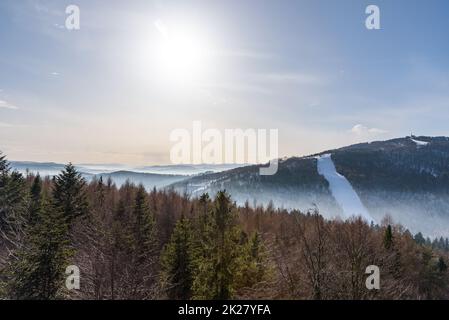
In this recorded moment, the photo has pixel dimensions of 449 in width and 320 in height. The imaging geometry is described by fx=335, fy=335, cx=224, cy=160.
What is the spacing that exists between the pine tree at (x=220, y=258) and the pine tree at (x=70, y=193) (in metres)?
13.9

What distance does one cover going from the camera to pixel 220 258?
54.6 ft

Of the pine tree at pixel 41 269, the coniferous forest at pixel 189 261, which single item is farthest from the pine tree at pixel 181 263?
the pine tree at pixel 41 269

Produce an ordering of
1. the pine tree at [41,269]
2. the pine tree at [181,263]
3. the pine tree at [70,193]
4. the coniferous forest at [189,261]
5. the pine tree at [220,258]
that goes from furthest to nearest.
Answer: the pine tree at [70,193], the pine tree at [181,263], the pine tree at [220,258], the pine tree at [41,269], the coniferous forest at [189,261]

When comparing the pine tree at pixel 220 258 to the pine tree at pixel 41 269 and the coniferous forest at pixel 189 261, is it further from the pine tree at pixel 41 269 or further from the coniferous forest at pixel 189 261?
the pine tree at pixel 41 269

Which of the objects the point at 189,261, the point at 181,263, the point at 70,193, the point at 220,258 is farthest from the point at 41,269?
the point at 70,193

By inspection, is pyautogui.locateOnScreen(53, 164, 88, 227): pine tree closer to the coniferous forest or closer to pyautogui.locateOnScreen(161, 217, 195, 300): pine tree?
the coniferous forest

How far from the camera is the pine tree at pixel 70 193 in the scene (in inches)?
1064

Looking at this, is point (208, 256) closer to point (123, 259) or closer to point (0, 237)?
point (123, 259)

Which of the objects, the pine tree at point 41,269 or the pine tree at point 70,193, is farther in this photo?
the pine tree at point 70,193

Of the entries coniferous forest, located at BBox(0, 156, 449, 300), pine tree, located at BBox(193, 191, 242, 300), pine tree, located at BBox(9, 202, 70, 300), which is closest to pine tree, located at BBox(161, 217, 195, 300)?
coniferous forest, located at BBox(0, 156, 449, 300)

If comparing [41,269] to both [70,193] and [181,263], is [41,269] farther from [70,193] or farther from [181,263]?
[70,193]

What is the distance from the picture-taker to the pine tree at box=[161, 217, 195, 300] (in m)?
21.1

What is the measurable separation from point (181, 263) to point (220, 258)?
5.84m
